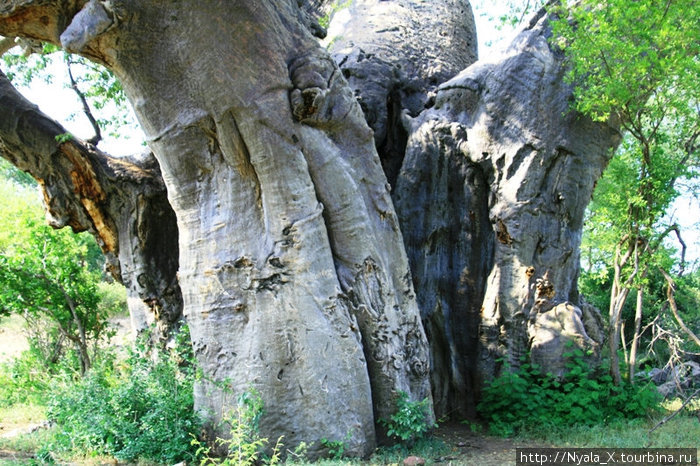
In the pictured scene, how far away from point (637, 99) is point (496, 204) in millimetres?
1715

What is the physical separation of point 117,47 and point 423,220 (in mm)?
3760

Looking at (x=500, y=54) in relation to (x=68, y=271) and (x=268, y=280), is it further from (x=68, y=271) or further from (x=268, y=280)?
(x=68, y=271)

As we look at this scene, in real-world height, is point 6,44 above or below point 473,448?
above

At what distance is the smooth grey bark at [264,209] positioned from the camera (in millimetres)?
4715

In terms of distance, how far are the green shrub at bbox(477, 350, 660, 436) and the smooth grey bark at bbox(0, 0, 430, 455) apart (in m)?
1.45

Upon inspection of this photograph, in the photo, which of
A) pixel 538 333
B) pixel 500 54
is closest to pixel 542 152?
pixel 500 54

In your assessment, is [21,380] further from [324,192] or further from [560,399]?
[560,399]

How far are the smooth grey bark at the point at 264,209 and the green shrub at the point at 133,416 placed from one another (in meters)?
0.29

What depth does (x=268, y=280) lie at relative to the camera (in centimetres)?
503

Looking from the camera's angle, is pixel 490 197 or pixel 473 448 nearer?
pixel 473 448

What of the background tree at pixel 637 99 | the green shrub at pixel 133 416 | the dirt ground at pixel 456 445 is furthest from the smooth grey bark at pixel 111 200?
the background tree at pixel 637 99

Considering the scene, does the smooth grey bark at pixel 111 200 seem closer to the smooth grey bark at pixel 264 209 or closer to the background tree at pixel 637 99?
the smooth grey bark at pixel 264 209

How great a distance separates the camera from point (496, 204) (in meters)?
6.74

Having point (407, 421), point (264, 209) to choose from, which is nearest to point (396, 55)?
point (264, 209)
